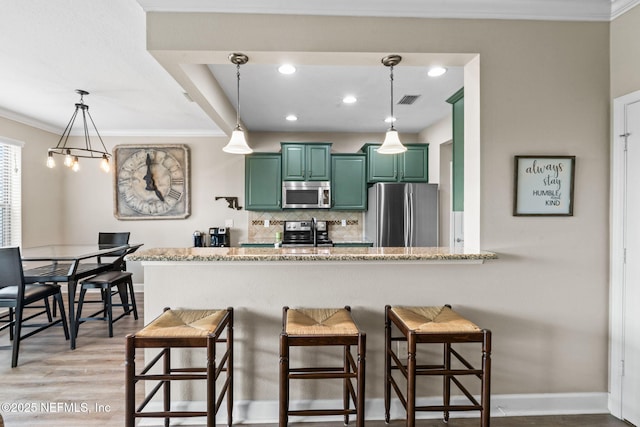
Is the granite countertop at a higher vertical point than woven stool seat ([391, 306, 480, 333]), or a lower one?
higher

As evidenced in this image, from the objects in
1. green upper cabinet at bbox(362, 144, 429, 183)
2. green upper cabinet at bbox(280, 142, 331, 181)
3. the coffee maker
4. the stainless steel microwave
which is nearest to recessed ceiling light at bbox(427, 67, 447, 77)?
green upper cabinet at bbox(362, 144, 429, 183)

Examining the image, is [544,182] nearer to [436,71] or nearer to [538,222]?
[538,222]

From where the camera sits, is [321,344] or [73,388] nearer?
[321,344]

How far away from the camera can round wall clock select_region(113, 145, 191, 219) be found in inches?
183

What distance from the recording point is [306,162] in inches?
175

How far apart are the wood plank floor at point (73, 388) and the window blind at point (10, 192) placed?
54.4 inches

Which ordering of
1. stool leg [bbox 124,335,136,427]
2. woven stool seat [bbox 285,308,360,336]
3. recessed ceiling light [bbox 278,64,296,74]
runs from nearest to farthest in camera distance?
Answer: stool leg [bbox 124,335,136,427], woven stool seat [bbox 285,308,360,336], recessed ceiling light [bbox 278,64,296,74]

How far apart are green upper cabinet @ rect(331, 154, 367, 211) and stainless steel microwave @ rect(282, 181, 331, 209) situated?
0.12 m

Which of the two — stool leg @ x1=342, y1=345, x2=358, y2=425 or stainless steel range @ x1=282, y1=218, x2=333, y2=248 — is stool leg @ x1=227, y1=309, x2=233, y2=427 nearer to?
stool leg @ x1=342, y1=345, x2=358, y2=425

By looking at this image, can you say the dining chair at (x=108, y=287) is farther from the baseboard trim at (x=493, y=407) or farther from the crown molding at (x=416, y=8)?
the crown molding at (x=416, y=8)

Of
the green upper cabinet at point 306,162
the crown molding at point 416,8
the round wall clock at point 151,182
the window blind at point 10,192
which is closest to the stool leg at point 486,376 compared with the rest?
the crown molding at point 416,8

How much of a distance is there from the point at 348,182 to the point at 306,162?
0.67 metres

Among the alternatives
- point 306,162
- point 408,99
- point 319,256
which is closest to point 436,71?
point 408,99

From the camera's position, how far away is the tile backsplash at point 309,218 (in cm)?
480
